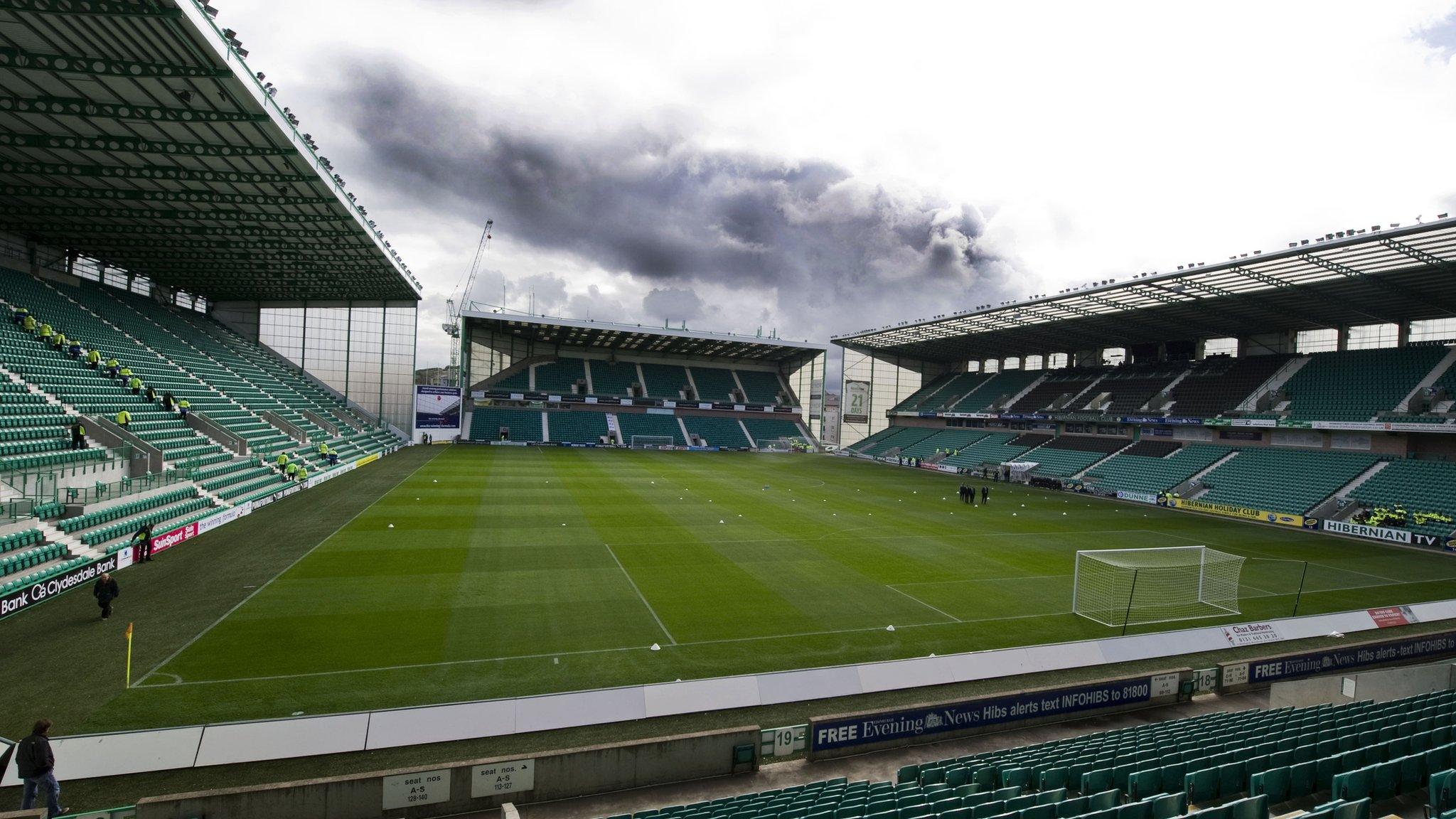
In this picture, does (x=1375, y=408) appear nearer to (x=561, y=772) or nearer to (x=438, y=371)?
(x=561, y=772)

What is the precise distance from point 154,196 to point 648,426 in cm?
4565

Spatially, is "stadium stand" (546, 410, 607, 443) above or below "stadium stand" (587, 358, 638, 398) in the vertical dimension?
below

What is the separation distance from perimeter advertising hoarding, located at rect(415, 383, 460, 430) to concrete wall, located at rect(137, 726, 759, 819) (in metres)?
52.0

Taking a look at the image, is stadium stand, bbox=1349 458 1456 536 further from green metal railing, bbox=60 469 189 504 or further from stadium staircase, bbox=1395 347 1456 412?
green metal railing, bbox=60 469 189 504

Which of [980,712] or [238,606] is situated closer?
[980,712]

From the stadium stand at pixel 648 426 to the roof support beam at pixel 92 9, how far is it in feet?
170

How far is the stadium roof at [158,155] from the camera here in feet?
53.1

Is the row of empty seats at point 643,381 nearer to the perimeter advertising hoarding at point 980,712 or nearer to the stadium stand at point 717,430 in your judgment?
the stadium stand at point 717,430

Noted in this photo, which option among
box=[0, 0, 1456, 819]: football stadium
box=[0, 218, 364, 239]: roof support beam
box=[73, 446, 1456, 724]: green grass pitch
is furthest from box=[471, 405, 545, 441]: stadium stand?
box=[73, 446, 1456, 724]: green grass pitch

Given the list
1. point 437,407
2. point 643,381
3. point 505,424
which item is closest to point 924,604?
point 437,407

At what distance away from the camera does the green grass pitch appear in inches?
447

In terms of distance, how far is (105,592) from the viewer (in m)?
13.0

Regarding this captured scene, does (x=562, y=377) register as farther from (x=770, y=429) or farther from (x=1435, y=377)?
(x=1435, y=377)

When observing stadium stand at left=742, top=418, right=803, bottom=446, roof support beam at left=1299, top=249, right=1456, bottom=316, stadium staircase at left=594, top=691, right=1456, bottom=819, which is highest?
roof support beam at left=1299, top=249, right=1456, bottom=316
